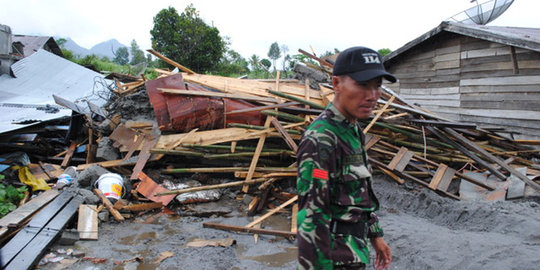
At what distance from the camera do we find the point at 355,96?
1.50 metres

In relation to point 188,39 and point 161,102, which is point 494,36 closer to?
point 161,102

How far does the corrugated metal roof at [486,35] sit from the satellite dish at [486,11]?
1477mm

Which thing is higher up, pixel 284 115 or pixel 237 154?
pixel 284 115

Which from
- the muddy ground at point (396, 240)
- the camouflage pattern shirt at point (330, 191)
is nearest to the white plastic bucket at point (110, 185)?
the muddy ground at point (396, 240)

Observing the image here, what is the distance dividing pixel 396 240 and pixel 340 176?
2666 millimetres

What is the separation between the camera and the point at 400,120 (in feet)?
19.4

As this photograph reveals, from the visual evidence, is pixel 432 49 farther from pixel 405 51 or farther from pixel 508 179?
pixel 508 179

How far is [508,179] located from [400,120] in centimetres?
192

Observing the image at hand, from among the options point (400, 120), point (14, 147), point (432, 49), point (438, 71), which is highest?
point (432, 49)

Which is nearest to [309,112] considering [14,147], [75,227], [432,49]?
[75,227]

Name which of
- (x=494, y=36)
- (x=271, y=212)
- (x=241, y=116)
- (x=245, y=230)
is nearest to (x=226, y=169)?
(x=241, y=116)

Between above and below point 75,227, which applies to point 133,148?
above

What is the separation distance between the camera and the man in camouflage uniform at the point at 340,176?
139 cm

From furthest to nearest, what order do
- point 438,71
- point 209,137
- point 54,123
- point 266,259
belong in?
1. point 438,71
2. point 54,123
3. point 209,137
4. point 266,259
